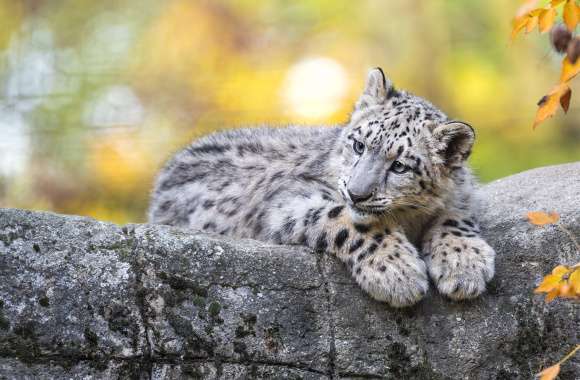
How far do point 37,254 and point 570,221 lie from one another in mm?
2311

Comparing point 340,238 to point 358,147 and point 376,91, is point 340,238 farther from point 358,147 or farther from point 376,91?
point 376,91

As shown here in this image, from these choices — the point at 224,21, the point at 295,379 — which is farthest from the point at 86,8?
the point at 295,379

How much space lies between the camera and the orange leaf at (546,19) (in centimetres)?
365

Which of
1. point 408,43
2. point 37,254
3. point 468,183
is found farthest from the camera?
point 408,43

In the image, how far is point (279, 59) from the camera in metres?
13.0

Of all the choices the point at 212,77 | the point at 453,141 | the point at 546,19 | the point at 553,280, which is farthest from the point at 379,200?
the point at 212,77

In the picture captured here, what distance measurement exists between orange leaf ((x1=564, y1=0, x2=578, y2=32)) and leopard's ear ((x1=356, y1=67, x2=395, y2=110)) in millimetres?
1723

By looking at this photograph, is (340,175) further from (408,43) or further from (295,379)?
(408,43)

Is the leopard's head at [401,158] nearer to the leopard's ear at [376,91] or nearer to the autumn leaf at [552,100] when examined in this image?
the leopard's ear at [376,91]

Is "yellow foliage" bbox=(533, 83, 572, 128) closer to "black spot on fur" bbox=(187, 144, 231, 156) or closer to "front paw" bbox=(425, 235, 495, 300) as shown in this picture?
"front paw" bbox=(425, 235, 495, 300)

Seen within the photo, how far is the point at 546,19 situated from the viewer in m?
3.67

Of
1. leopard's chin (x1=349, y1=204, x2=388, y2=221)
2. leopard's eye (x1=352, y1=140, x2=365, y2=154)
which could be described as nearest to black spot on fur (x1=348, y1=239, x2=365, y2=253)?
leopard's chin (x1=349, y1=204, x2=388, y2=221)

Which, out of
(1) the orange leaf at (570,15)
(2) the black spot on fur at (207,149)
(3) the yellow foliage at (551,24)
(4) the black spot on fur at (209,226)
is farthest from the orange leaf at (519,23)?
(2) the black spot on fur at (207,149)

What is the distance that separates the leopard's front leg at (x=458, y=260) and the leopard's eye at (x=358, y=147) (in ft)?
1.62
